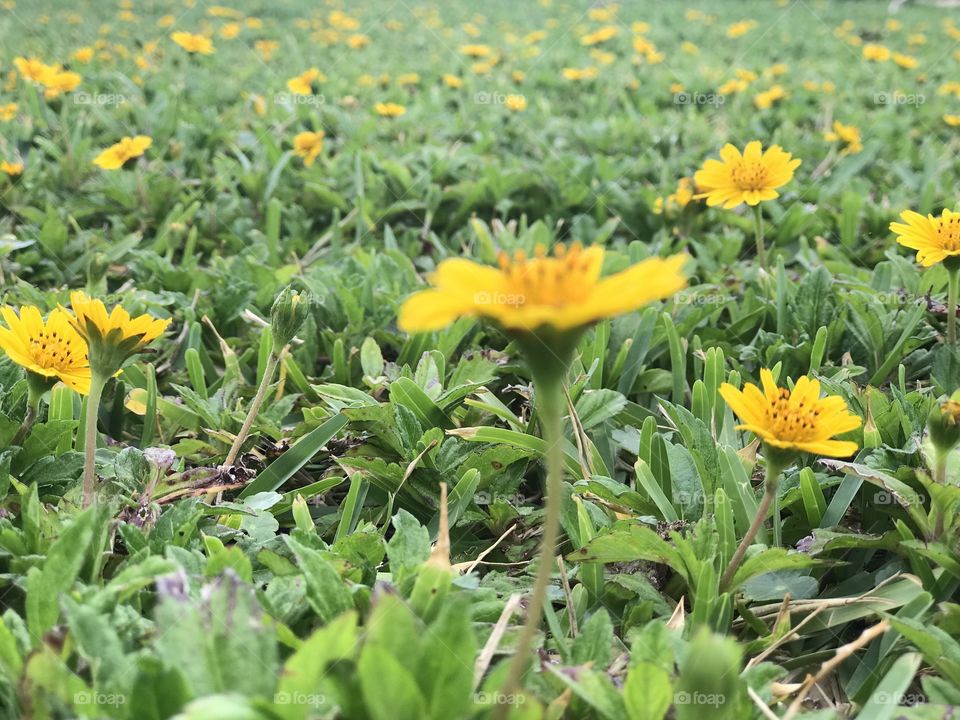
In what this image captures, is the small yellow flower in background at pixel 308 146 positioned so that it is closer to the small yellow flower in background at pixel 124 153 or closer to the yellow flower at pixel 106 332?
the small yellow flower in background at pixel 124 153

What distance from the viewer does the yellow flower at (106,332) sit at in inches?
53.7

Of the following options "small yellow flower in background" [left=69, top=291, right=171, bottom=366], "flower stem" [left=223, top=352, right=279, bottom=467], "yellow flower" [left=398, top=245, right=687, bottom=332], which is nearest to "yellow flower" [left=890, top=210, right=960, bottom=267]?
"yellow flower" [left=398, top=245, right=687, bottom=332]

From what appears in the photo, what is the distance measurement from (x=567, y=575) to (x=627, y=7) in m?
10.7

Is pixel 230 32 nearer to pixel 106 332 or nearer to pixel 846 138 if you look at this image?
pixel 846 138

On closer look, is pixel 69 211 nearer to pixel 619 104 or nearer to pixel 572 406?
pixel 572 406

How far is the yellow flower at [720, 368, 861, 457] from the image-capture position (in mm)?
1219

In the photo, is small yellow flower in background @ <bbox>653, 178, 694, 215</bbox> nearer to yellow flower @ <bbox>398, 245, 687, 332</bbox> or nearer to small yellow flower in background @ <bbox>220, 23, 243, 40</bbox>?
yellow flower @ <bbox>398, 245, 687, 332</bbox>

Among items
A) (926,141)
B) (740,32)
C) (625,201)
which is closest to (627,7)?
(740,32)

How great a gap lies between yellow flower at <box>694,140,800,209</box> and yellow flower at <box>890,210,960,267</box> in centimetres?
44

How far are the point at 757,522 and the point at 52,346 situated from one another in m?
1.23

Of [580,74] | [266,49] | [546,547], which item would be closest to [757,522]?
[546,547]

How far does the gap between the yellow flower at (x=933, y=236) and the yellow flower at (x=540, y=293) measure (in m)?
1.13

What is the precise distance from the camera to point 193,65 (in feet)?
19.7

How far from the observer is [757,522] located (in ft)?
3.97
